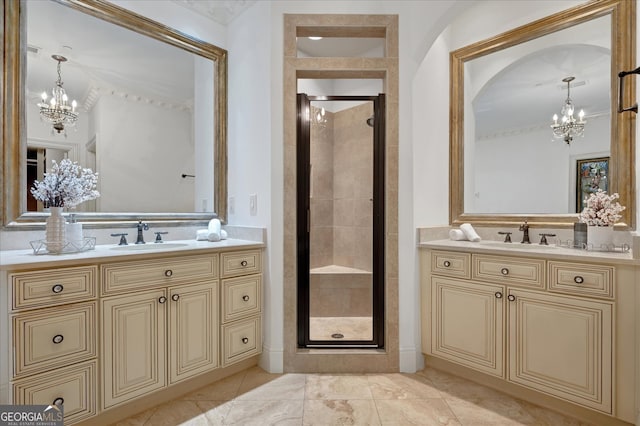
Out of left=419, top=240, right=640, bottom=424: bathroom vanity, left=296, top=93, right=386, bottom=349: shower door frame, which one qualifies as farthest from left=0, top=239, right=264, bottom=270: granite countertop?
left=419, top=240, right=640, bottom=424: bathroom vanity

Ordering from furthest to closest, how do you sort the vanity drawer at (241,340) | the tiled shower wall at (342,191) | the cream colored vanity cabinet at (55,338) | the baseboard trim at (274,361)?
the tiled shower wall at (342,191) < the baseboard trim at (274,361) < the vanity drawer at (241,340) < the cream colored vanity cabinet at (55,338)

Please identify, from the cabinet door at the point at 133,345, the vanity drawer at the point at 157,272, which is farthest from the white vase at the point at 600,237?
the cabinet door at the point at 133,345

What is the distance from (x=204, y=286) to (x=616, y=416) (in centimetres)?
235

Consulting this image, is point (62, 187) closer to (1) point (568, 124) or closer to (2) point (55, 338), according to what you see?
(2) point (55, 338)

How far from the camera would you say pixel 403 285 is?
2.24 m

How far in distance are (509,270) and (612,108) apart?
1.23 metres

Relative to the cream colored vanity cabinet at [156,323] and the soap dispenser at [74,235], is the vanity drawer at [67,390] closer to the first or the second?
the cream colored vanity cabinet at [156,323]

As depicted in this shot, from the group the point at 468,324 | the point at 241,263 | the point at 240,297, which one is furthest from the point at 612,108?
the point at 240,297

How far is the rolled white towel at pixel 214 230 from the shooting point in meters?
2.30

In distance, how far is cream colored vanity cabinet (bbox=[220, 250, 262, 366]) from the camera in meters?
2.07

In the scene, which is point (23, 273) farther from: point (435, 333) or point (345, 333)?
point (435, 333)

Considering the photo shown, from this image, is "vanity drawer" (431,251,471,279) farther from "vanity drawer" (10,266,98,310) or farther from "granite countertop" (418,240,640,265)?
"vanity drawer" (10,266,98,310)

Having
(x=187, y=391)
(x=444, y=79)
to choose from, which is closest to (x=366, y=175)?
(x=444, y=79)

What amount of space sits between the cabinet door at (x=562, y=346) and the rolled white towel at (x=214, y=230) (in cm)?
203
